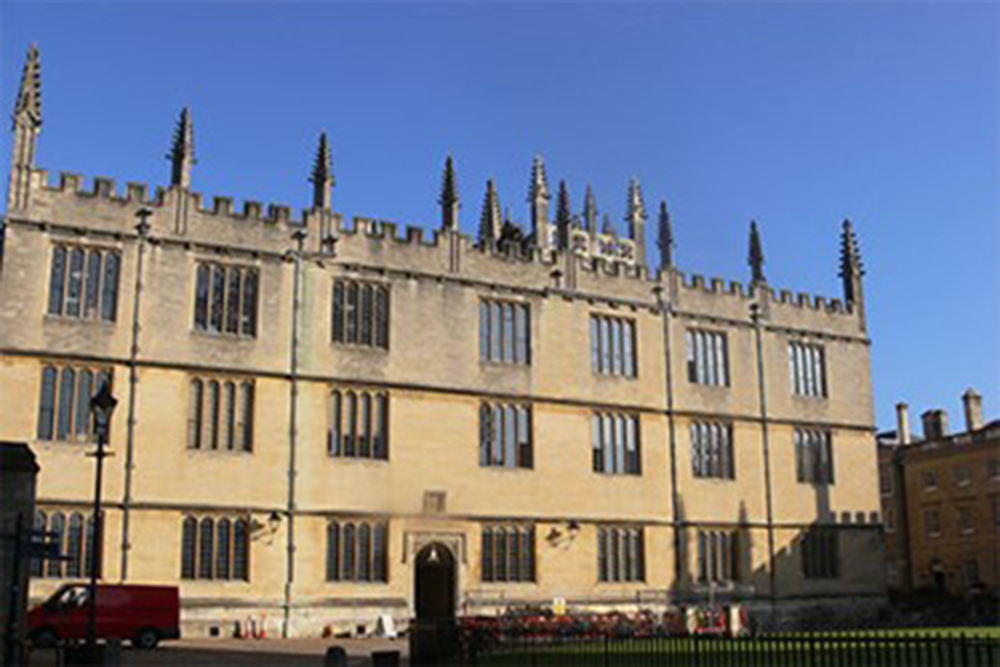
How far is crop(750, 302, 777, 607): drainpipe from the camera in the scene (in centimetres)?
3894

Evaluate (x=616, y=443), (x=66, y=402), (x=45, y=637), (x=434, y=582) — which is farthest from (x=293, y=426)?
(x=616, y=443)

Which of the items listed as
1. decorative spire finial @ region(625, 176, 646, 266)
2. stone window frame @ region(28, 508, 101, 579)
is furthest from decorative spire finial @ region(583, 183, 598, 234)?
stone window frame @ region(28, 508, 101, 579)

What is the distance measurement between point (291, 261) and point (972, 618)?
88.9 feet

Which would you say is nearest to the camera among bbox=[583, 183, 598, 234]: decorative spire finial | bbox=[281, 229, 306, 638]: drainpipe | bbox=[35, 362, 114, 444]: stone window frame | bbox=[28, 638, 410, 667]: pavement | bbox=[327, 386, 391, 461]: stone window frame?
bbox=[28, 638, 410, 667]: pavement

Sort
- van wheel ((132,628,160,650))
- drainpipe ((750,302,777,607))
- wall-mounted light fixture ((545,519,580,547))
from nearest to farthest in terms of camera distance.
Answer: van wheel ((132,628,160,650)), wall-mounted light fixture ((545,519,580,547)), drainpipe ((750,302,777,607))

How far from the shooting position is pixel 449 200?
35.2 m

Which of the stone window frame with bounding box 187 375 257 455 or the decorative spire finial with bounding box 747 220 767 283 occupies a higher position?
the decorative spire finial with bounding box 747 220 767 283

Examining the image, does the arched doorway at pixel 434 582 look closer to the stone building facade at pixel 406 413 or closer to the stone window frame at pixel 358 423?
the stone building facade at pixel 406 413

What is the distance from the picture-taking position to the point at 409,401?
1293 inches

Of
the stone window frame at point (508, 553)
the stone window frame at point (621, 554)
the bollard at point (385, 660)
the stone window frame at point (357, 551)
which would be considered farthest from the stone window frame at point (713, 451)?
the bollard at point (385, 660)

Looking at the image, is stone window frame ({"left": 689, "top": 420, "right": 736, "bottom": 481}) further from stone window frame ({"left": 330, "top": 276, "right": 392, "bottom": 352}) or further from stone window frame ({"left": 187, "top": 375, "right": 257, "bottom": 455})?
stone window frame ({"left": 187, "top": 375, "right": 257, "bottom": 455})

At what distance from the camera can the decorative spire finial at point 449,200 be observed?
35.0m

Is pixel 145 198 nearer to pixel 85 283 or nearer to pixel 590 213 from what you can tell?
pixel 85 283

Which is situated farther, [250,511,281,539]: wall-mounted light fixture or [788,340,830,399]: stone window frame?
[788,340,830,399]: stone window frame
